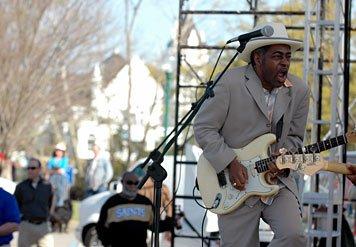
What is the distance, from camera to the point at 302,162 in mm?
6266

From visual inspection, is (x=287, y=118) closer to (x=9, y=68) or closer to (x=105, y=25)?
(x=9, y=68)

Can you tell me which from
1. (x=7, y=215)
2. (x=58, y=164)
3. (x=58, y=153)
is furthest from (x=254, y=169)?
(x=58, y=153)

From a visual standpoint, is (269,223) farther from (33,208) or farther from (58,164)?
(58,164)

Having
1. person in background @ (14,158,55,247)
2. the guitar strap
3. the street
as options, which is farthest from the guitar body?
the street

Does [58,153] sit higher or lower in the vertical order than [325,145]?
higher

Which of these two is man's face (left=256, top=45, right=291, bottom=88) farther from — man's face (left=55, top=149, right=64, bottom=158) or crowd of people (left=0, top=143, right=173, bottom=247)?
man's face (left=55, top=149, right=64, bottom=158)

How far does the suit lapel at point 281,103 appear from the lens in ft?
21.8

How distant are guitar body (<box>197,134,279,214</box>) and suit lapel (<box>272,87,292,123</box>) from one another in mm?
181

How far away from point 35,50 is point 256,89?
44.1ft

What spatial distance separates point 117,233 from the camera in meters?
10.4

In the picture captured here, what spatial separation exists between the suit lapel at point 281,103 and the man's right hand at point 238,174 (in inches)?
15.7

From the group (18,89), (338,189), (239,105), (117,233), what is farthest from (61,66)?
(239,105)

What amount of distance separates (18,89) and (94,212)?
4.80m

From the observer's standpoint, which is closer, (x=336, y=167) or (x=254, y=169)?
(x=336, y=167)
